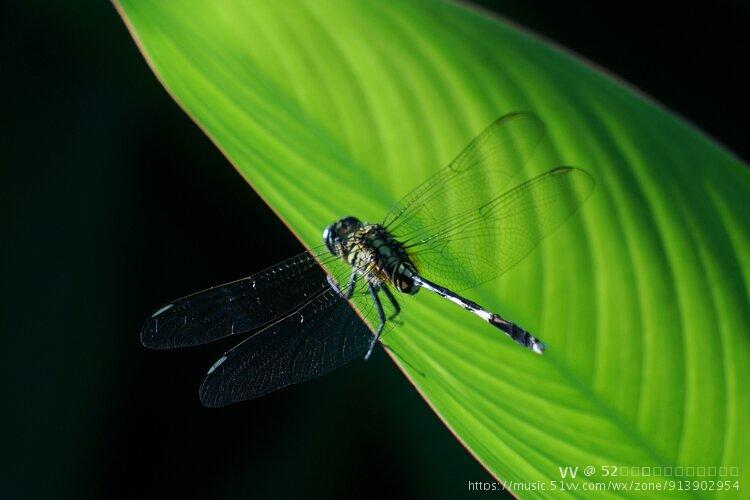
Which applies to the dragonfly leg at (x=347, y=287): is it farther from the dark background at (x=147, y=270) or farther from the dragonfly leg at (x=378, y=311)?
the dark background at (x=147, y=270)

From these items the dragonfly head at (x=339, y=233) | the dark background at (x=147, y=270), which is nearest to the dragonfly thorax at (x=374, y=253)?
the dragonfly head at (x=339, y=233)

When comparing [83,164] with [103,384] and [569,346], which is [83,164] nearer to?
[103,384]

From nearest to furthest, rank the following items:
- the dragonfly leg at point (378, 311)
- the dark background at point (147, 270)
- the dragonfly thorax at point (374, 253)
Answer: the dragonfly leg at point (378, 311)
the dragonfly thorax at point (374, 253)
the dark background at point (147, 270)

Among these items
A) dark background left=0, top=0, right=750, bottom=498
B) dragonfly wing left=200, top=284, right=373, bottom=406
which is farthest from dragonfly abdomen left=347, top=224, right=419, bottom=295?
dark background left=0, top=0, right=750, bottom=498

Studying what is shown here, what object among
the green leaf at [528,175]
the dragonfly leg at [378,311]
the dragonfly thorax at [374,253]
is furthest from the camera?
the dragonfly thorax at [374,253]

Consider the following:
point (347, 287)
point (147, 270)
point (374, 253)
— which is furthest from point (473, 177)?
point (147, 270)

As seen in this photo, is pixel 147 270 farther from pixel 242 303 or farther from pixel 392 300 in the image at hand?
pixel 392 300
